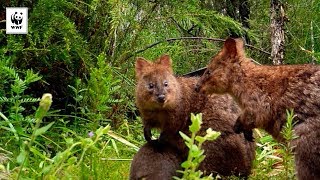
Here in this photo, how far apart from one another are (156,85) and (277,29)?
3.52m

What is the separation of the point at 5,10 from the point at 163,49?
2.29 meters

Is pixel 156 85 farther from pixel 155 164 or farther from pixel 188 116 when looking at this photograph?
pixel 155 164

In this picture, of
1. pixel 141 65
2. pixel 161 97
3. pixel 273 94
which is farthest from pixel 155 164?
pixel 141 65

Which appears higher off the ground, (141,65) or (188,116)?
(141,65)

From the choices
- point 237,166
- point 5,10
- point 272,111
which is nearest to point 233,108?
point 237,166

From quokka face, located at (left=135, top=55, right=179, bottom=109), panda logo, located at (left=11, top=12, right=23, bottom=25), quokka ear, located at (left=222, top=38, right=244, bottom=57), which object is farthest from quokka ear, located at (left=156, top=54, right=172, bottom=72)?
panda logo, located at (left=11, top=12, right=23, bottom=25)

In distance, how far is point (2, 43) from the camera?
7109 millimetres

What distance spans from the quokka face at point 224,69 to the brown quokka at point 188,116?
0.38 meters

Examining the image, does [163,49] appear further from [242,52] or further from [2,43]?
[242,52]

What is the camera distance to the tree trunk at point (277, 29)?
909 centimetres

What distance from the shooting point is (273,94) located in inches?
199

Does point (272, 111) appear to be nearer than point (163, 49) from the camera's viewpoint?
Yes

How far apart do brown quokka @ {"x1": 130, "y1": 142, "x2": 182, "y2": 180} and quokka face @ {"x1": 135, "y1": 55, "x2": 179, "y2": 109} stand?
440 mm

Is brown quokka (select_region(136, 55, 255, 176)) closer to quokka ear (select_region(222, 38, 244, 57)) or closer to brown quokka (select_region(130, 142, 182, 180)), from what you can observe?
brown quokka (select_region(130, 142, 182, 180))
